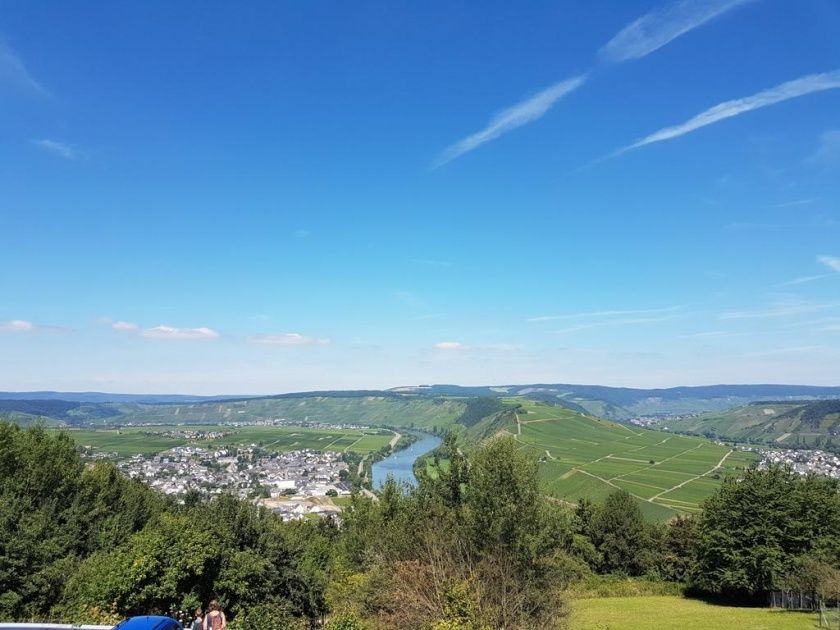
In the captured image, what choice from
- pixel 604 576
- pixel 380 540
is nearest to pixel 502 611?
pixel 380 540

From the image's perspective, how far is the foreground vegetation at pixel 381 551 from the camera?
17.7m

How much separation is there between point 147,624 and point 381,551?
55.3 feet

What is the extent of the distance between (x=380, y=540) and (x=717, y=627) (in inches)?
738

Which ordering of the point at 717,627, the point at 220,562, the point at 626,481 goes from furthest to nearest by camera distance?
the point at 626,481 → the point at 717,627 → the point at 220,562

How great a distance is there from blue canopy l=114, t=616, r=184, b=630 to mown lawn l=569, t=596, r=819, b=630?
18582 millimetres

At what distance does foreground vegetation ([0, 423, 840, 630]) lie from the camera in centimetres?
1772

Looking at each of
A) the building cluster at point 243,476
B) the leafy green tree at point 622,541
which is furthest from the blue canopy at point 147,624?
the building cluster at point 243,476

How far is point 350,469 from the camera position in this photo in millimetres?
192125

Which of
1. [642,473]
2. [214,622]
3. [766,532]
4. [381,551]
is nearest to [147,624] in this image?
[214,622]

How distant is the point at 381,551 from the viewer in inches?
1053

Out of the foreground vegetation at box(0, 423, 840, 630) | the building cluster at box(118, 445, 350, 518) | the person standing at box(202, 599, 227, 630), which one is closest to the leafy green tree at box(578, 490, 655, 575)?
the foreground vegetation at box(0, 423, 840, 630)

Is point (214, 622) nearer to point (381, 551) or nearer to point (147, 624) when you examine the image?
point (147, 624)

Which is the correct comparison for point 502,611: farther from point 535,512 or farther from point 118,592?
point 118,592

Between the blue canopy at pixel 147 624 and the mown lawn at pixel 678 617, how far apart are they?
1858 centimetres
